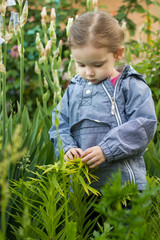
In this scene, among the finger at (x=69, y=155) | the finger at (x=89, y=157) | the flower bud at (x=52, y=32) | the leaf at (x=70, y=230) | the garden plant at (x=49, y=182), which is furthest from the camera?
the flower bud at (x=52, y=32)

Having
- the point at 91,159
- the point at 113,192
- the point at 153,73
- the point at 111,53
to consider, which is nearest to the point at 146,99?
the point at 111,53

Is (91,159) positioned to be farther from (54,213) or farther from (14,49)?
(14,49)

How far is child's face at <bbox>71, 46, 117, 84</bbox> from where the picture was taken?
1495mm

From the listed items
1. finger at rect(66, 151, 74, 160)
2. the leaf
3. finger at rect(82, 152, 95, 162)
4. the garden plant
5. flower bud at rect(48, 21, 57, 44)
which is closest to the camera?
the garden plant

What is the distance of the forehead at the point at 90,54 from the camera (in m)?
1.49

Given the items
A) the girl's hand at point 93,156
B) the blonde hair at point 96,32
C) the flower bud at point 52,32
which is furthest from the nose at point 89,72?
the flower bud at point 52,32

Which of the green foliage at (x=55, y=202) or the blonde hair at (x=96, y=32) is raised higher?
the blonde hair at (x=96, y=32)

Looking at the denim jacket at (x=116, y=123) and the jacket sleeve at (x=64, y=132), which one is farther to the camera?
the jacket sleeve at (x=64, y=132)

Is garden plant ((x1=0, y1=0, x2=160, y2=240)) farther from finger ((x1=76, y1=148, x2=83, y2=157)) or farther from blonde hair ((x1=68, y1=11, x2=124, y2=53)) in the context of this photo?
blonde hair ((x1=68, y1=11, x2=124, y2=53))

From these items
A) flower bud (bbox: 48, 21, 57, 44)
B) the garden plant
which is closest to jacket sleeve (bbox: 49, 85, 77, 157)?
the garden plant

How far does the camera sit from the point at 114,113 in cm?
156

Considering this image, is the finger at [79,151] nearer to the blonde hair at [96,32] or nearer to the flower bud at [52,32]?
the blonde hair at [96,32]

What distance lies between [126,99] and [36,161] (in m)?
0.55

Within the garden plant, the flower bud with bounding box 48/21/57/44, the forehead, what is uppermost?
the forehead
